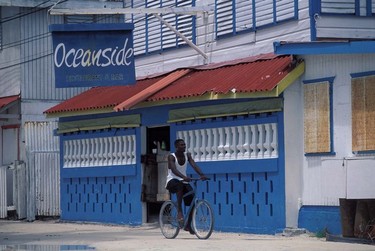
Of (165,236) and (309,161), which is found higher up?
(309,161)

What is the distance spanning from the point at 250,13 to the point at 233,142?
8.63ft

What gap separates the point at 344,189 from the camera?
56.0 feet

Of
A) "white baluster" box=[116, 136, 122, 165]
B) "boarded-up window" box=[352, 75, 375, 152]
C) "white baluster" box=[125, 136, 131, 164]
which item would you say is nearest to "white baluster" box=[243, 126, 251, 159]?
"boarded-up window" box=[352, 75, 375, 152]

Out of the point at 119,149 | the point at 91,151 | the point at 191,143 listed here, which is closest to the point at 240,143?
the point at 191,143

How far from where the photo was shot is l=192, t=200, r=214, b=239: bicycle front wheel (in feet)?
58.1

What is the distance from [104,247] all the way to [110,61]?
Result: 493 cm

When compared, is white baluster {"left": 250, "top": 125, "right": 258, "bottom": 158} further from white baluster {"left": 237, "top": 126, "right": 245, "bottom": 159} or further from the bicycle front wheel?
the bicycle front wheel

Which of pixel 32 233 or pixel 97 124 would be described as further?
pixel 97 124

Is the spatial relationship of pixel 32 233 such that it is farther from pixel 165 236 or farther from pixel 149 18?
pixel 149 18

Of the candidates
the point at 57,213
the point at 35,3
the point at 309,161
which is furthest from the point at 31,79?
the point at 309,161

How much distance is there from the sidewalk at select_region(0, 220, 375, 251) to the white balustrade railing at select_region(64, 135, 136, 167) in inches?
64.5

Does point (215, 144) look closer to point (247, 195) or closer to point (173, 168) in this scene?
point (247, 195)

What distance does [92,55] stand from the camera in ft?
67.7

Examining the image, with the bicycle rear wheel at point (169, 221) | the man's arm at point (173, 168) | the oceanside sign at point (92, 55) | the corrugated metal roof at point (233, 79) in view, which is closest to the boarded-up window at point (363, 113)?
the corrugated metal roof at point (233, 79)
